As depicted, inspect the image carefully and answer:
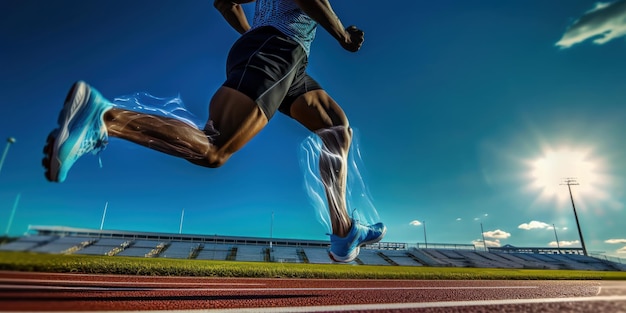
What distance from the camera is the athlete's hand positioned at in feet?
7.34

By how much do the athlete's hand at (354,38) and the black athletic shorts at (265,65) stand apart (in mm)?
332

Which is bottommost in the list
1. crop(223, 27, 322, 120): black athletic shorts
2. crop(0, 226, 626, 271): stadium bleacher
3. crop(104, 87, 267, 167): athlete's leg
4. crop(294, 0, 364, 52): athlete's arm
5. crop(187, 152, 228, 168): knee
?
crop(0, 226, 626, 271): stadium bleacher

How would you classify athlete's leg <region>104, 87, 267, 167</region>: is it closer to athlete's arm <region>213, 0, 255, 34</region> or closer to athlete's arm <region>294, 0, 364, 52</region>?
athlete's arm <region>294, 0, 364, 52</region>

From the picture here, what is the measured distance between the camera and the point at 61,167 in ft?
4.54

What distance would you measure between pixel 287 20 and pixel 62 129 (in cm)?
148

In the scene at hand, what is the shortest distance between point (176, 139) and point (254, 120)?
0.46 meters

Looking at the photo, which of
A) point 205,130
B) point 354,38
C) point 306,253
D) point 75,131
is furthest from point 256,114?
point 306,253

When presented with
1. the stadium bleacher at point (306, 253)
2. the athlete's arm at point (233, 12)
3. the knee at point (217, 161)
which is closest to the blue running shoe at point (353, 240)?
the knee at point (217, 161)

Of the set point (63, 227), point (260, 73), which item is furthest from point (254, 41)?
point (63, 227)

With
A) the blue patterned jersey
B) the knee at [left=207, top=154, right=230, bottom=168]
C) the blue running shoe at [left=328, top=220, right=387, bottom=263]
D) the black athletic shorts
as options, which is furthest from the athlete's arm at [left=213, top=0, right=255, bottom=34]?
the blue running shoe at [left=328, top=220, right=387, bottom=263]

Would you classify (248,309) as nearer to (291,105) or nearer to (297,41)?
(291,105)

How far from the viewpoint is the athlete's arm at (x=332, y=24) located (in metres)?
1.95

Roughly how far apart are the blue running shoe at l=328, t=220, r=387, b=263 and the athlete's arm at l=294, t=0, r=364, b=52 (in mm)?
1405

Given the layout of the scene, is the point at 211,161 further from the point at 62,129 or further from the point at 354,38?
the point at 354,38
